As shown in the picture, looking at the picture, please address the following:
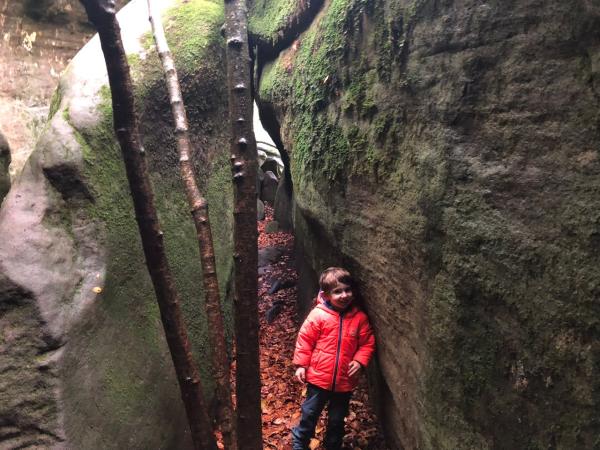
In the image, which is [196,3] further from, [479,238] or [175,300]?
[479,238]

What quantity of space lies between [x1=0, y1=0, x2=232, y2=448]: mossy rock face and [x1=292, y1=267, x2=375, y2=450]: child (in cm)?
126

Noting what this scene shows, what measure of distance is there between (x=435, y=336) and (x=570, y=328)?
0.94 m

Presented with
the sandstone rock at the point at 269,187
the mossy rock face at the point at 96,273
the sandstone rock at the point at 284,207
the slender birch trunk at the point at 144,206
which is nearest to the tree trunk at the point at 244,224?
the slender birch trunk at the point at 144,206

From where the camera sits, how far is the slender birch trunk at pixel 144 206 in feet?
7.93

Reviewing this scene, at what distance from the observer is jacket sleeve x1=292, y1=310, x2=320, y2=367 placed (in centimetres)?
395

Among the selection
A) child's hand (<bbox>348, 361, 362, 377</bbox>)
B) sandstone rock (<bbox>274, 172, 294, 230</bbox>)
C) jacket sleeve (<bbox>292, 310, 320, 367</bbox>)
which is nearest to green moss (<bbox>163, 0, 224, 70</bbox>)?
jacket sleeve (<bbox>292, 310, 320, 367</bbox>)

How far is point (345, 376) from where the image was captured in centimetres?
385

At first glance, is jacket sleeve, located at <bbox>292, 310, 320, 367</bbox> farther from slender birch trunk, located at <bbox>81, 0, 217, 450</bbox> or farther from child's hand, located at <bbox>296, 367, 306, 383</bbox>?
slender birch trunk, located at <bbox>81, 0, 217, 450</bbox>

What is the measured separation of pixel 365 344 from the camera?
3902 millimetres

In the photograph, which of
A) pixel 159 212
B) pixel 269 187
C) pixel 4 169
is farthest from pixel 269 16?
pixel 269 187

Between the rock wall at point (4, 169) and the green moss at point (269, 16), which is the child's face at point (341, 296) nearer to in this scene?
the rock wall at point (4, 169)

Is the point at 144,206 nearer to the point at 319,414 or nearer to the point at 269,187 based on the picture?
the point at 319,414

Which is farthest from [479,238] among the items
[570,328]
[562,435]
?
[562,435]

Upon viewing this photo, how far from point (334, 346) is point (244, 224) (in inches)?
59.0
